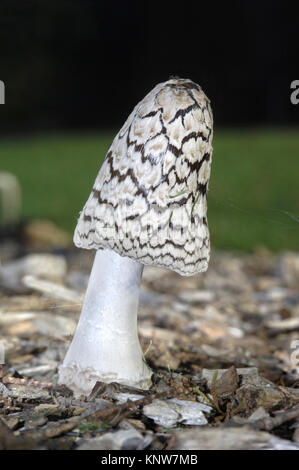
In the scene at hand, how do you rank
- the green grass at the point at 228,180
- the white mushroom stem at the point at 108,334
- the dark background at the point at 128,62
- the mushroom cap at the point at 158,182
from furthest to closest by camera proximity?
the dark background at the point at 128,62
the green grass at the point at 228,180
the white mushroom stem at the point at 108,334
the mushroom cap at the point at 158,182

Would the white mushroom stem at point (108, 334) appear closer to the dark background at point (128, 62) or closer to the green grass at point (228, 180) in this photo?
the green grass at point (228, 180)

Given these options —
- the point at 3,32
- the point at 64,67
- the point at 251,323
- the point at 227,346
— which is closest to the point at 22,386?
the point at 227,346

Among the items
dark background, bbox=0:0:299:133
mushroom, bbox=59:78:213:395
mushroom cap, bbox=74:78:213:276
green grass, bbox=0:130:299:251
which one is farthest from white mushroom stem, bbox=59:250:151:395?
dark background, bbox=0:0:299:133

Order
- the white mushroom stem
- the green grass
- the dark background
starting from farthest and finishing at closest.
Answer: the dark background
the green grass
the white mushroom stem

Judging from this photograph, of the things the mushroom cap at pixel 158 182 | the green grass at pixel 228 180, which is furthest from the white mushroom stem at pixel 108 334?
the green grass at pixel 228 180

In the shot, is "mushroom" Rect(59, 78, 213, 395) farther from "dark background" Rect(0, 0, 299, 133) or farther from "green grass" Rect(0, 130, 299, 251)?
"dark background" Rect(0, 0, 299, 133)

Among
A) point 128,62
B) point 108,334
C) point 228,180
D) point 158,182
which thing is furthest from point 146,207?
point 128,62

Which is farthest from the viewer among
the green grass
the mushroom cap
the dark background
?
the dark background

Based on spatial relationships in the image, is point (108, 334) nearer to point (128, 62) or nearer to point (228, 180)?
point (228, 180)
